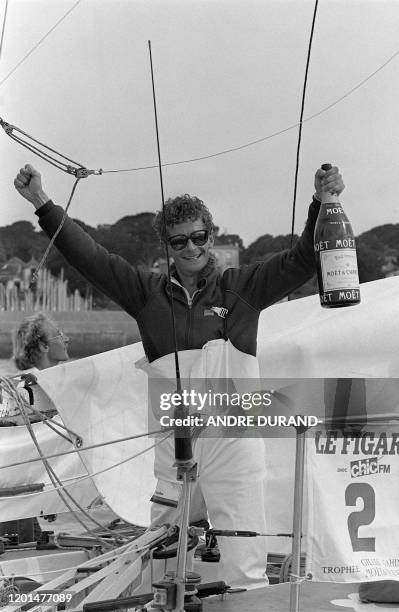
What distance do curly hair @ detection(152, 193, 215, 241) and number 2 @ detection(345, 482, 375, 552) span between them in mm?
658

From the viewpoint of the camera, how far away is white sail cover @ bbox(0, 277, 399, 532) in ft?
8.21

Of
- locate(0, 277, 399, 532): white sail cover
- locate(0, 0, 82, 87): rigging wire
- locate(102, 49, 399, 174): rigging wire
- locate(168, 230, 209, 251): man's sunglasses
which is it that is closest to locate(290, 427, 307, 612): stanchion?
locate(168, 230, 209, 251): man's sunglasses

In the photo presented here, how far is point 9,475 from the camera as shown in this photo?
133 inches

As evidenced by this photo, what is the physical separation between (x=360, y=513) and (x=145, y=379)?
4.14 ft

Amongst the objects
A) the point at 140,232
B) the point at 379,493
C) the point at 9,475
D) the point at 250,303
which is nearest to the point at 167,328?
the point at 250,303

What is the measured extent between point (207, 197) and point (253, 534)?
0.85 m

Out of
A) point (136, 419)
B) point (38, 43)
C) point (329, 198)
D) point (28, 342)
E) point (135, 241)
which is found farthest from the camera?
point (28, 342)

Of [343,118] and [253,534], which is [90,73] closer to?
[343,118]

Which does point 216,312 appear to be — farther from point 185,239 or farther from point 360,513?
point 360,513

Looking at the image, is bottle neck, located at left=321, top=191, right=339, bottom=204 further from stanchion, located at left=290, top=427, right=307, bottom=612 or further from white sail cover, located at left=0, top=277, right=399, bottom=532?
white sail cover, located at left=0, top=277, right=399, bottom=532

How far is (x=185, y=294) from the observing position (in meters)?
2.17

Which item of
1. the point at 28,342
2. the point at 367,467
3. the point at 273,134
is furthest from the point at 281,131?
the point at 28,342

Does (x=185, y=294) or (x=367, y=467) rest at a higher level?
(x=185, y=294)

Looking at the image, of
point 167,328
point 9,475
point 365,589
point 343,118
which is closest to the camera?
point 167,328
